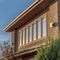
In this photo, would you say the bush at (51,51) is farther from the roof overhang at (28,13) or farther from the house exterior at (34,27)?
the roof overhang at (28,13)

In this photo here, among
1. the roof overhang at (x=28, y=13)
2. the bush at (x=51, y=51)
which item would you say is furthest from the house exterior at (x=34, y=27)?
the bush at (x=51, y=51)

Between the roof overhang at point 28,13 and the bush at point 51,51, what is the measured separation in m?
8.21

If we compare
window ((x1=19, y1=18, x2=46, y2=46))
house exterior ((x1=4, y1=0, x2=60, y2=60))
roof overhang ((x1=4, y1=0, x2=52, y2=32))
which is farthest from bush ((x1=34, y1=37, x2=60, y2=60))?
window ((x1=19, y1=18, x2=46, y2=46))

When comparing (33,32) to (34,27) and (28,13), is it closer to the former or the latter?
(34,27)

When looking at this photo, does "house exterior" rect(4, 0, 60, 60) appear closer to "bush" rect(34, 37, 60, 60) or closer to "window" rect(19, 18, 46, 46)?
"window" rect(19, 18, 46, 46)

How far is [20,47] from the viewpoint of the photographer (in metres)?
34.3

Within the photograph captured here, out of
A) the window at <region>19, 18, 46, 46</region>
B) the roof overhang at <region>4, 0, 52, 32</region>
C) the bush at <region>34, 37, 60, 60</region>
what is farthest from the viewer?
the window at <region>19, 18, 46, 46</region>

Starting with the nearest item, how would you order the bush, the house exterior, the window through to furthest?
the bush, the house exterior, the window

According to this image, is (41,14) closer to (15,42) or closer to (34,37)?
(34,37)

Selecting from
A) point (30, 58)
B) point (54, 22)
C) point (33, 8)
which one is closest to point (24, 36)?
point (30, 58)

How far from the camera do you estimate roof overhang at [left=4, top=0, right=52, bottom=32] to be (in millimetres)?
25880

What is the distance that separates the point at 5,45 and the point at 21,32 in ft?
14.3

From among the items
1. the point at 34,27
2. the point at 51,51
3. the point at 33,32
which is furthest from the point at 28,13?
the point at 51,51

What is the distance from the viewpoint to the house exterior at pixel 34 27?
25091 mm
